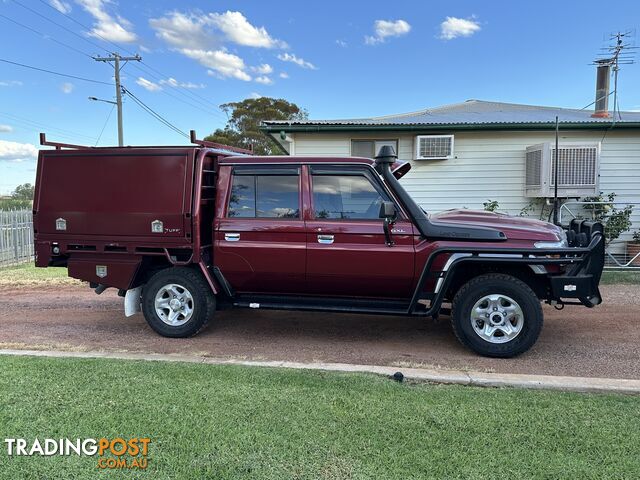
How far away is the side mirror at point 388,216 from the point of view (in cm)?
477

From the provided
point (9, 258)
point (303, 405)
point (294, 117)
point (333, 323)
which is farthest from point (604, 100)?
point (294, 117)

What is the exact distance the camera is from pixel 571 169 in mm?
10156

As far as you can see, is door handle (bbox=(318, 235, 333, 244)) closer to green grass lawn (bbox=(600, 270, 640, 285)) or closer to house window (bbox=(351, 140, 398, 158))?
green grass lawn (bbox=(600, 270, 640, 285))

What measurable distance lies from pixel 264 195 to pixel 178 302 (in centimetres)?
158

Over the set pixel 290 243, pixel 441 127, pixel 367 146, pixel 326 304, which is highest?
pixel 441 127

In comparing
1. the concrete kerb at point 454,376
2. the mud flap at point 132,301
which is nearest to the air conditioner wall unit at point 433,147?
the mud flap at point 132,301

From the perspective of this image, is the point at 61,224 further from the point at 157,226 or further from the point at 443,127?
the point at 443,127

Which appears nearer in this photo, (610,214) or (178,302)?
(178,302)

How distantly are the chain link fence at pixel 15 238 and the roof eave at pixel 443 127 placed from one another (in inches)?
276

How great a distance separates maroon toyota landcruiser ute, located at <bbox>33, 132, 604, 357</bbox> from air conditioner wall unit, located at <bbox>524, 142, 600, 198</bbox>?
5.21 m

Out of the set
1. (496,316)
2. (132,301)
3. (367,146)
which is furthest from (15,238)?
(496,316)

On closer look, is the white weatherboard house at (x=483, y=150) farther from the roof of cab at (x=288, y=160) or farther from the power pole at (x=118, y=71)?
the power pole at (x=118, y=71)

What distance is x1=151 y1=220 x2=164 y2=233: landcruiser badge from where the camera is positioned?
5.30 m

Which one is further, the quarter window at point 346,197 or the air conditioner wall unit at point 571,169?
the air conditioner wall unit at point 571,169
